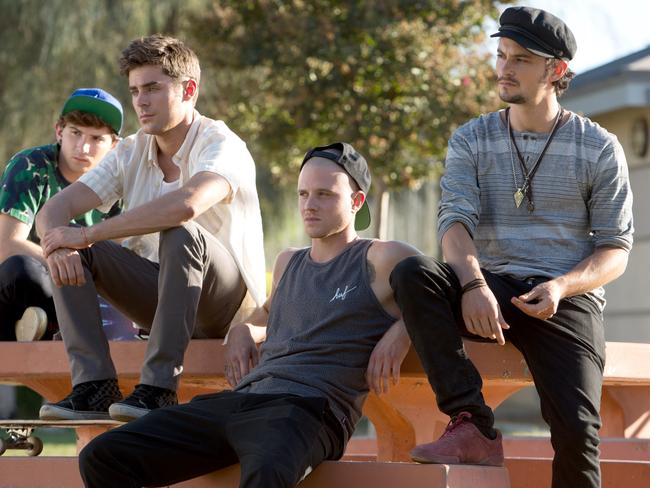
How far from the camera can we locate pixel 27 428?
17.7 ft

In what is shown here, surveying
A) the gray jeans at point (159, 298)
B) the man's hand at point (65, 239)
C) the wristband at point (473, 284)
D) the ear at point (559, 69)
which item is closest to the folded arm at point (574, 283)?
the wristband at point (473, 284)

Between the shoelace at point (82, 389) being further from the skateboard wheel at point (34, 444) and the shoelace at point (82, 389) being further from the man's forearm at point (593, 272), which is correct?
the man's forearm at point (593, 272)

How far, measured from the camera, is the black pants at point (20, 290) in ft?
18.2

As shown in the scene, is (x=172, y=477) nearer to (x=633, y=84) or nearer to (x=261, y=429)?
(x=261, y=429)

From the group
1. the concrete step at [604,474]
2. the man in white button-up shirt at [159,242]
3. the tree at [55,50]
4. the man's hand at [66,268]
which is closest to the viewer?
the man in white button-up shirt at [159,242]

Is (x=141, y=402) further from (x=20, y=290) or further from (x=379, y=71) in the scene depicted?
(x=379, y=71)

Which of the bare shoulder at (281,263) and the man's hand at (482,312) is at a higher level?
the bare shoulder at (281,263)

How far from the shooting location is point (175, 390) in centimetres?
478

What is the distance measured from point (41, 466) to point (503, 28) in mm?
2280

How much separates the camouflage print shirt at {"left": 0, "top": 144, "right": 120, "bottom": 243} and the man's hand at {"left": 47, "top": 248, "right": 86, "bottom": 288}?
107 cm

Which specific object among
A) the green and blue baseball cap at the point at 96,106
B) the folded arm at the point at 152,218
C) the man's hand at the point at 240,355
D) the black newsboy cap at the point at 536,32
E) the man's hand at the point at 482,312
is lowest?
the man's hand at the point at 240,355

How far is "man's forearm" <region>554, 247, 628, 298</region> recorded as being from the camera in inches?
172

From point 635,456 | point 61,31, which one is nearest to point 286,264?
point 635,456

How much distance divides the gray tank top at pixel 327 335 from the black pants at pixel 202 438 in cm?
12
